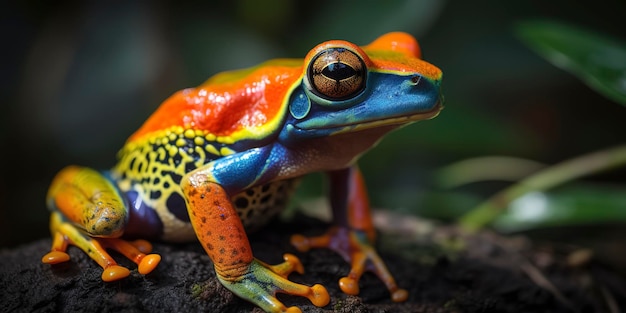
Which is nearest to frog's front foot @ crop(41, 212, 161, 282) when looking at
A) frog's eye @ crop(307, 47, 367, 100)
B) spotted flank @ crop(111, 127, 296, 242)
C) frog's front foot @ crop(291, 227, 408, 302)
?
spotted flank @ crop(111, 127, 296, 242)

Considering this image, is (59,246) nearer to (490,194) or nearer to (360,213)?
(360,213)

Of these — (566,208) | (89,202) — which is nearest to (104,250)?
(89,202)

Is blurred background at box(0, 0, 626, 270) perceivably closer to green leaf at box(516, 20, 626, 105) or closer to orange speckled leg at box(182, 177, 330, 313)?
green leaf at box(516, 20, 626, 105)

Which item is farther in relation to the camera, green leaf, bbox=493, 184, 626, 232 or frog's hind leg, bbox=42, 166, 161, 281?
green leaf, bbox=493, 184, 626, 232

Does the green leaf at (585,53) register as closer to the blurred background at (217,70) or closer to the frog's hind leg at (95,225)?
the blurred background at (217,70)

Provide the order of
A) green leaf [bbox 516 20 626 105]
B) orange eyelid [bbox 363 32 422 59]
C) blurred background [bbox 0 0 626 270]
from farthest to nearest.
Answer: blurred background [bbox 0 0 626 270] < green leaf [bbox 516 20 626 105] < orange eyelid [bbox 363 32 422 59]

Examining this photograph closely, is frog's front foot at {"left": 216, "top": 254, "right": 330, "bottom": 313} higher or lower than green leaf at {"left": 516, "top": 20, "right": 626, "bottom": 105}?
lower

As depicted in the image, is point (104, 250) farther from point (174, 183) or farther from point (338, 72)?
point (338, 72)
